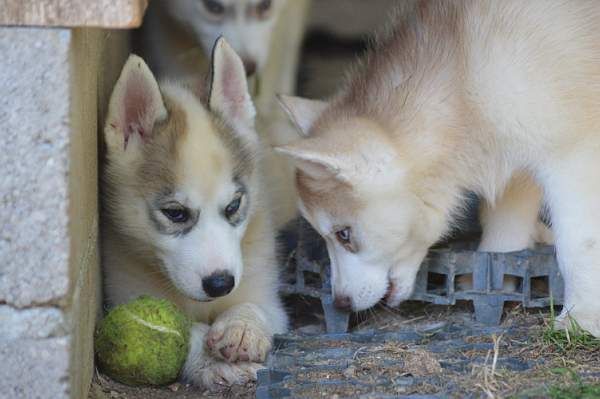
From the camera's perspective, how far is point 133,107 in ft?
11.5

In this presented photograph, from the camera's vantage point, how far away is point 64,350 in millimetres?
2727

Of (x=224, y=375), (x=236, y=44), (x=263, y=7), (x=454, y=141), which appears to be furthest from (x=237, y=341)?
(x=263, y=7)

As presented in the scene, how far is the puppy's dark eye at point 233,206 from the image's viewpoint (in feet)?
11.6

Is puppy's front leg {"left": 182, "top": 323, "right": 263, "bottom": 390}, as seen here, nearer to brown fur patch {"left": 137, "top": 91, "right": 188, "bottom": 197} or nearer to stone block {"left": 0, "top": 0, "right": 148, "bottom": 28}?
brown fur patch {"left": 137, "top": 91, "right": 188, "bottom": 197}

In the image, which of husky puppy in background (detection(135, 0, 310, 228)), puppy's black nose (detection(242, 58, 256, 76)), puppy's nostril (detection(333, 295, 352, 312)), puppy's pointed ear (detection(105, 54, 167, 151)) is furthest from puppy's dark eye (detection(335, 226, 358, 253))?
puppy's black nose (detection(242, 58, 256, 76))

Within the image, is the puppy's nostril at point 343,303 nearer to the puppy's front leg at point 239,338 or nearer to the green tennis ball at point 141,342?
the puppy's front leg at point 239,338


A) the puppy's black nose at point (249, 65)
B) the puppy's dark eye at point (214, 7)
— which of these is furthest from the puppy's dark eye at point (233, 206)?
the puppy's dark eye at point (214, 7)

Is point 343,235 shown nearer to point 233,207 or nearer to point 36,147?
point 233,207

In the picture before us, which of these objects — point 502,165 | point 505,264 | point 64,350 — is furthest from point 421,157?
point 64,350

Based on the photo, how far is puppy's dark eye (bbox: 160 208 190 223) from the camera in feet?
11.2

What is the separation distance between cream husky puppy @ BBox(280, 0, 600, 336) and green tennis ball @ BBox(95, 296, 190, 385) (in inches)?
28.2

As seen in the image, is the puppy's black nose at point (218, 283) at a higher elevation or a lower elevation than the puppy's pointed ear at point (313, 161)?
lower

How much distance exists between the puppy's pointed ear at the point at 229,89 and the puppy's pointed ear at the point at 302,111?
21 centimetres

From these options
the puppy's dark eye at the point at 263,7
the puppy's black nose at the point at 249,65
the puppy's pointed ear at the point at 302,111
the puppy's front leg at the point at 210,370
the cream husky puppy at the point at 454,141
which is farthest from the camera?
the puppy's dark eye at the point at 263,7
